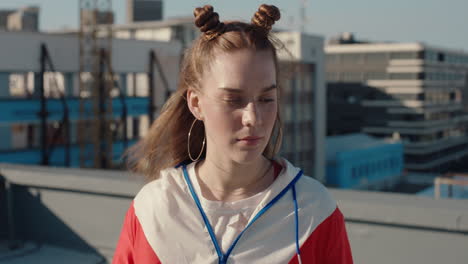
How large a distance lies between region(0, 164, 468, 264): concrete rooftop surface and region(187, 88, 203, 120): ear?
1216 millimetres

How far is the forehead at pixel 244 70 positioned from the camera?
199 centimetres

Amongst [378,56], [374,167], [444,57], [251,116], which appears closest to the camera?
[251,116]

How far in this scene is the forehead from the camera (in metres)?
1.99

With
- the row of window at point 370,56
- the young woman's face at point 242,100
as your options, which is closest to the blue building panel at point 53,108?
the young woman's face at point 242,100

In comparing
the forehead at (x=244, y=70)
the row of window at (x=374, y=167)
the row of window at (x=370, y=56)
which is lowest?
the row of window at (x=374, y=167)

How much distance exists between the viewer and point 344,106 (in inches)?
3994

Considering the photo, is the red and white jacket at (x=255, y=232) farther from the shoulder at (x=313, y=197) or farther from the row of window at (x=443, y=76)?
the row of window at (x=443, y=76)

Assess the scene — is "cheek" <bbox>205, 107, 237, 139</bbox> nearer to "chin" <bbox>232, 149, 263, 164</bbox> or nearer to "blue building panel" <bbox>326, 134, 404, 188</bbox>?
"chin" <bbox>232, 149, 263, 164</bbox>

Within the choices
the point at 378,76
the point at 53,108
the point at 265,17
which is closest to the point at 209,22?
the point at 265,17

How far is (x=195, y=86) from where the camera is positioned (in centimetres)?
215

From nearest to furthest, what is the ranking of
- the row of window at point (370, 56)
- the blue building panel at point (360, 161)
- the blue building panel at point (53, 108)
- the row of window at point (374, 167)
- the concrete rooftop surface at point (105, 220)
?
the concrete rooftop surface at point (105, 220), the blue building panel at point (53, 108), the blue building panel at point (360, 161), the row of window at point (374, 167), the row of window at point (370, 56)

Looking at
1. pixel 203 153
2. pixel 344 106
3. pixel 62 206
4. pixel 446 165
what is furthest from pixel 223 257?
pixel 446 165

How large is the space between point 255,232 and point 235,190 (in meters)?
0.19

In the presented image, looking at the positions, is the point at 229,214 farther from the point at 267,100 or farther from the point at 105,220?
the point at 105,220
